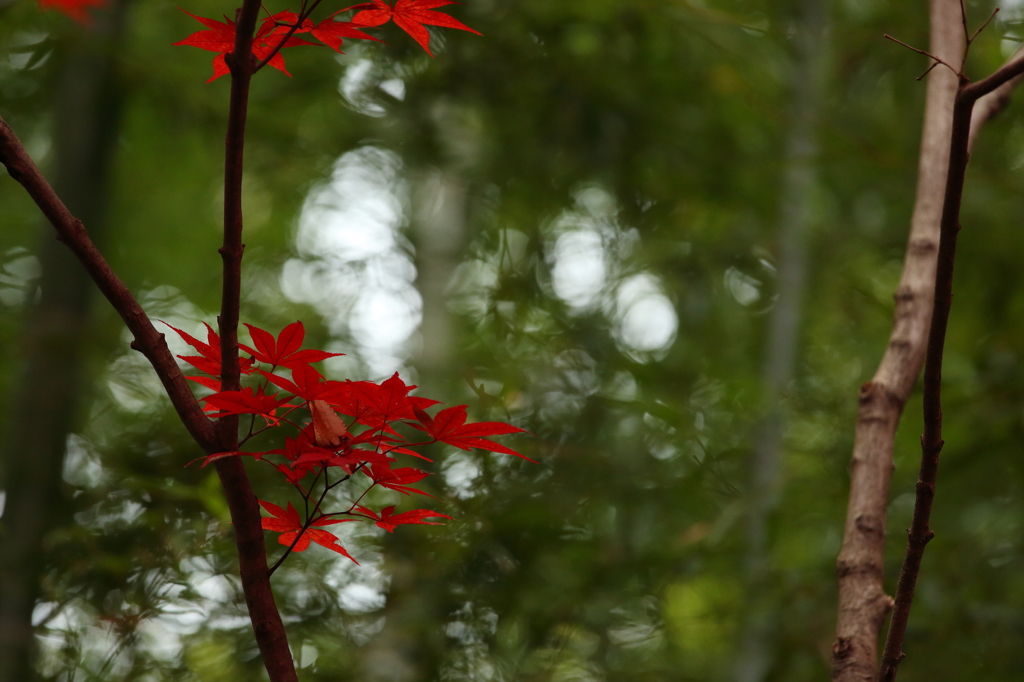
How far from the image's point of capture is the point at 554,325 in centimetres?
154

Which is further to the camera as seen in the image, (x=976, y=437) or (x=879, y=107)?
(x=879, y=107)

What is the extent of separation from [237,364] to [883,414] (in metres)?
0.51

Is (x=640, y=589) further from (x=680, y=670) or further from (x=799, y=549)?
(x=799, y=549)

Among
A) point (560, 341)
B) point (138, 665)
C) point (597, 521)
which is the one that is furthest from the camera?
point (560, 341)

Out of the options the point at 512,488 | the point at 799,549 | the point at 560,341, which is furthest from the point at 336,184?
the point at 799,549

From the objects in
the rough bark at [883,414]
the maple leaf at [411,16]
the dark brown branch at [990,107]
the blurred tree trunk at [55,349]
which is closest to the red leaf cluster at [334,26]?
the maple leaf at [411,16]

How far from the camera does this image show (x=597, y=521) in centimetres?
132

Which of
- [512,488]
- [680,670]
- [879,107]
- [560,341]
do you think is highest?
[879,107]

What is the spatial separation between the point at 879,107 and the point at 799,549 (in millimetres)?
1037

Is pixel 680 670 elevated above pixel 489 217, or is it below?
below

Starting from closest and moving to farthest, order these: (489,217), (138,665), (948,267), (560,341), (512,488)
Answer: (948,267) < (138,665) < (512,488) < (560,341) < (489,217)

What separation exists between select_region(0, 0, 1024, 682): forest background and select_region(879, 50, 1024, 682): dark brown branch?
2.40ft

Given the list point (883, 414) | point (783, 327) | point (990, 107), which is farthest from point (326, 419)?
point (783, 327)

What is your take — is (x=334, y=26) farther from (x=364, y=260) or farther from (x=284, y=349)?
(x=364, y=260)
